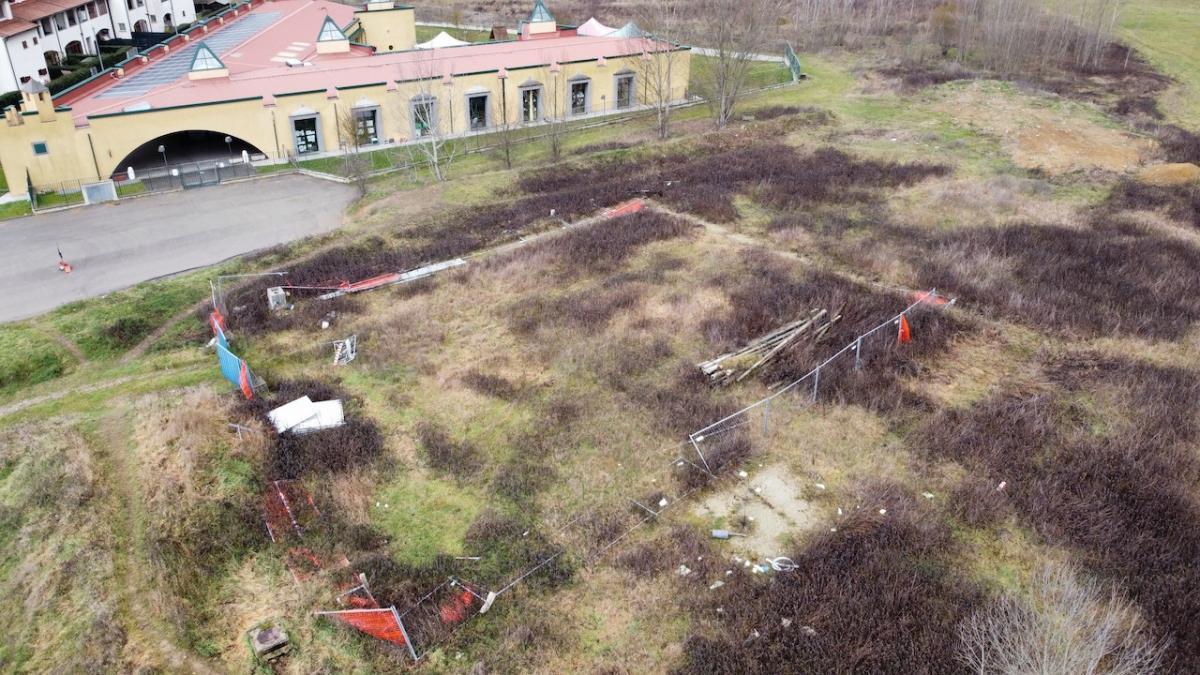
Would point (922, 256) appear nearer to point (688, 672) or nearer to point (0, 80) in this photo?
point (688, 672)

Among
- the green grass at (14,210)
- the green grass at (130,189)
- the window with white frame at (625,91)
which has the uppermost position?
the window with white frame at (625,91)

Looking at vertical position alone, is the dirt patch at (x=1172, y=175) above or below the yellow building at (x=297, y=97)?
below

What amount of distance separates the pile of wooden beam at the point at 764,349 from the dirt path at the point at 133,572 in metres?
12.4

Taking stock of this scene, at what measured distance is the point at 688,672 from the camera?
11680 millimetres

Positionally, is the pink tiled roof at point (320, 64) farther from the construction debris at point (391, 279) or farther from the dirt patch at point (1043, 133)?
the dirt patch at point (1043, 133)

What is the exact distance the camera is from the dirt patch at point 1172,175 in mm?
32469


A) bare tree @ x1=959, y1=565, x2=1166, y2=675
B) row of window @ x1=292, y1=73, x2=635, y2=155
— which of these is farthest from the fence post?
row of window @ x1=292, y1=73, x2=635, y2=155

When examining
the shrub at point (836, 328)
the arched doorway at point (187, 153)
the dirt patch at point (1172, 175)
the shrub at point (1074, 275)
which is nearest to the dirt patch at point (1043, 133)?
the dirt patch at point (1172, 175)

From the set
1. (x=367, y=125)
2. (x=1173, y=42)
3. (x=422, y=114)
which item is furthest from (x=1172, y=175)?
(x=367, y=125)

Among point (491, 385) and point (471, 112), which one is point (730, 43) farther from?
point (491, 385)

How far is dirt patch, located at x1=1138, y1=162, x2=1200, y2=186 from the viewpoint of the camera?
32.5 metres

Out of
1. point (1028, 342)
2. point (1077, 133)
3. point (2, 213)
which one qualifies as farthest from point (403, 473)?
point (1077, 133)

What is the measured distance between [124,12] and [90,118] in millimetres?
32103

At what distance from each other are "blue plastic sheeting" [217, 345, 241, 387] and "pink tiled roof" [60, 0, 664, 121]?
21.0m
